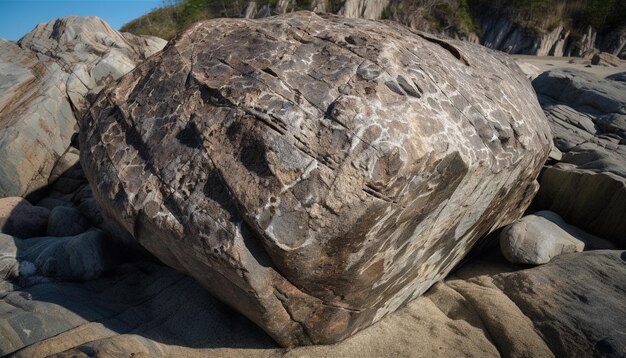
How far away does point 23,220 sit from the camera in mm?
4316

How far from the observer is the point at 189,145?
8.33 feet

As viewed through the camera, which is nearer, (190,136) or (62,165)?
(190,136)

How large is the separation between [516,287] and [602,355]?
73 cm

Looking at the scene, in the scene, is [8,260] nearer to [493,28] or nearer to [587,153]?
[587,153]

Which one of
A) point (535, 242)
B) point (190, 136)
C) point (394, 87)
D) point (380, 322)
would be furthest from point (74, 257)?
point (535, 242)

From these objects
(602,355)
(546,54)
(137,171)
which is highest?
(546,54)

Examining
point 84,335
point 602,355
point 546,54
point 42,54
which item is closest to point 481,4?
point 546,54

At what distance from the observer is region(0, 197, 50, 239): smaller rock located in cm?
424

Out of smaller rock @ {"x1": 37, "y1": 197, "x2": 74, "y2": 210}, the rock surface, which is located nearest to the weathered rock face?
the rock surface

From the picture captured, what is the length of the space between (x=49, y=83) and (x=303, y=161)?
19.3 feet

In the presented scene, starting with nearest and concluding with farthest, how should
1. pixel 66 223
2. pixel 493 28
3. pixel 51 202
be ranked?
1. pixel 66 223
2. pixel 51 202
3. pixel 493 28

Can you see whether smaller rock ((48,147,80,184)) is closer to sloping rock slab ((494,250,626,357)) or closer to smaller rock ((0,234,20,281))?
smaller rock ((0,234,20,281))

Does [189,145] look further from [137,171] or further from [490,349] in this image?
[490,349]

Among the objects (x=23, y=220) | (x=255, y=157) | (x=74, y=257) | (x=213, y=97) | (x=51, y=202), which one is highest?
(x=213, y=97)
